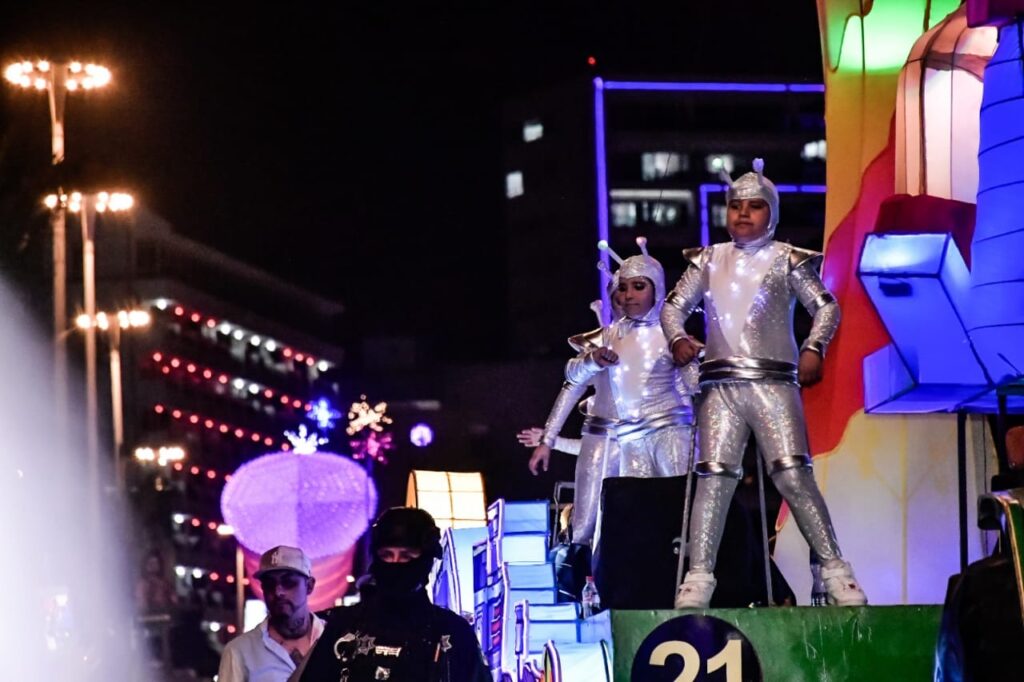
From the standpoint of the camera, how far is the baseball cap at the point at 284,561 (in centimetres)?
798

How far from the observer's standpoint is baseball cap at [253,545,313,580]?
7.98 metres

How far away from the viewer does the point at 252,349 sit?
103 meters

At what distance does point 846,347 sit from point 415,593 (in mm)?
6561

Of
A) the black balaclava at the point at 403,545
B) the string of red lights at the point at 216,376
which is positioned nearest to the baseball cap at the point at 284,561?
the black balaclava at the point at 403,545

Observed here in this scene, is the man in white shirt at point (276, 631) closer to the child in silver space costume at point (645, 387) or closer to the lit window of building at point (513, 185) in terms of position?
the child in silver space costume at point (645, 387)

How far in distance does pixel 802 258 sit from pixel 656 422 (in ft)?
8.02

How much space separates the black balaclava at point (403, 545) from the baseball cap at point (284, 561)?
149cm

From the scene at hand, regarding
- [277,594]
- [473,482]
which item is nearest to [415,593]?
[277,594]

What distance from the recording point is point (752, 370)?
8695mm

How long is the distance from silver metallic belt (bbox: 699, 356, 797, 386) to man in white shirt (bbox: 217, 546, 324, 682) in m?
2.28

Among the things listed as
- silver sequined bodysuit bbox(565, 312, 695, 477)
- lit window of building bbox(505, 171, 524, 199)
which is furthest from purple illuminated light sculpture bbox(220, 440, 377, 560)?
lit window of building bbox(505, 171, 524, 199)

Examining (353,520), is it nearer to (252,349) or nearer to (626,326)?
(626,326)

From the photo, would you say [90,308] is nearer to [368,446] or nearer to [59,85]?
[59,85]

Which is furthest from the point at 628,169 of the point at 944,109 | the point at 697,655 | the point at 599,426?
the point at 697,655
